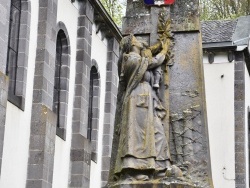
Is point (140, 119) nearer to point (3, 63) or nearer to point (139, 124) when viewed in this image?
point (139, 124)

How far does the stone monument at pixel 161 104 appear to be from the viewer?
9.82 metres

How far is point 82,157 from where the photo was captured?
69.4 feet

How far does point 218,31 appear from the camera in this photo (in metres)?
28.3

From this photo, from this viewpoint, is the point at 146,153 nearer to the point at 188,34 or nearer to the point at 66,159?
the point at 188,34

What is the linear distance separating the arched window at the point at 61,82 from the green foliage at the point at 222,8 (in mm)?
18163

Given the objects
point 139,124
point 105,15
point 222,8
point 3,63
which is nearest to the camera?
point 139,124

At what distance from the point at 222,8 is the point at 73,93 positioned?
760 inches

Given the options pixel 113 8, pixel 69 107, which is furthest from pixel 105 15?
pixel 113 8

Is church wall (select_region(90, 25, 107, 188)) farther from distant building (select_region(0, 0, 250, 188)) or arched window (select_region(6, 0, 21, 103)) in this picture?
arched window (select_region(6, 0, 21, 103))

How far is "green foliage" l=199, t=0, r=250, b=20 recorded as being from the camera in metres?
38.0

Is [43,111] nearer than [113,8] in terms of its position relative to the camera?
Yes

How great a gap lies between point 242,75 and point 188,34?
1623 centimetres

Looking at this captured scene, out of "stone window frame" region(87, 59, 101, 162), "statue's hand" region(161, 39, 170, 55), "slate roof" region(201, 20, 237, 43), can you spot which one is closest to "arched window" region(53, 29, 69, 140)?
"stone window frame" region(87, 59, 101, 162)

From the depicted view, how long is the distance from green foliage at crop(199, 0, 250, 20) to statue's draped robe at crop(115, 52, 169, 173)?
28189 millimetres
